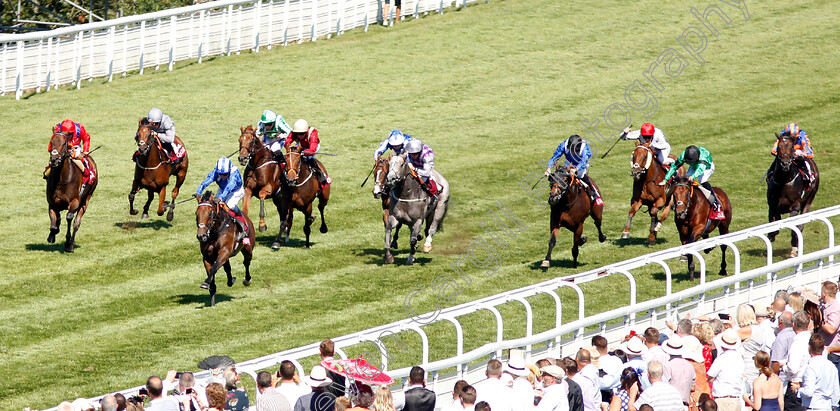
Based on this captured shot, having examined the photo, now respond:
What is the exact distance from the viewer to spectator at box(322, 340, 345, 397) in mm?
8398

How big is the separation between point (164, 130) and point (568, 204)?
24.3ft

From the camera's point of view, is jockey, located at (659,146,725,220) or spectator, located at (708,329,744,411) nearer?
spectator, located at (708,329,744,411)

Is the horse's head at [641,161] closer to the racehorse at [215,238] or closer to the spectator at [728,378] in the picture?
the racehorse at [215,238]

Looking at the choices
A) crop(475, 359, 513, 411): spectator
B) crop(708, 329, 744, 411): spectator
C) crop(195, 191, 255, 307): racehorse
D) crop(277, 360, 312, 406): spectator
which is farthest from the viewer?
crop(195, 191, 255, 307): racehorse

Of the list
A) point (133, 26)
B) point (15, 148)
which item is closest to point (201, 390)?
point (15, 148)

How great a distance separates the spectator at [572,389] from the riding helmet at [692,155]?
7909mm

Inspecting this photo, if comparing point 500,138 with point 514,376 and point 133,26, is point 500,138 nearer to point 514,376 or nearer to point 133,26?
point 133,26

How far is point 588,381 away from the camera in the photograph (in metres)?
8.77

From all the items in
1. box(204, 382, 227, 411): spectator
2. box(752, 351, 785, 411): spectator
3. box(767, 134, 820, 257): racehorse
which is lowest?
box(752, 351, 785, 411): spectator

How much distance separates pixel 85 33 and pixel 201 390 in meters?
19.8

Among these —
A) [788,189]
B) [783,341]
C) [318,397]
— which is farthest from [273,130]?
[783,341]

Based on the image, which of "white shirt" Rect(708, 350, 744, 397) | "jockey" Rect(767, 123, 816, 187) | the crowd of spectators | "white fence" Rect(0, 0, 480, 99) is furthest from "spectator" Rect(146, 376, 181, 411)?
"white fence" Rect(0, 0, 480, 99)

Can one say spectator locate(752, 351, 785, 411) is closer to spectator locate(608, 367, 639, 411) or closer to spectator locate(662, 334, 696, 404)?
spectator locate(662, 334, 696, 404)

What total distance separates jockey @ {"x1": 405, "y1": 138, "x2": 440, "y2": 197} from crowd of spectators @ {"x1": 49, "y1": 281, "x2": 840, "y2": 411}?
23.4 feet
